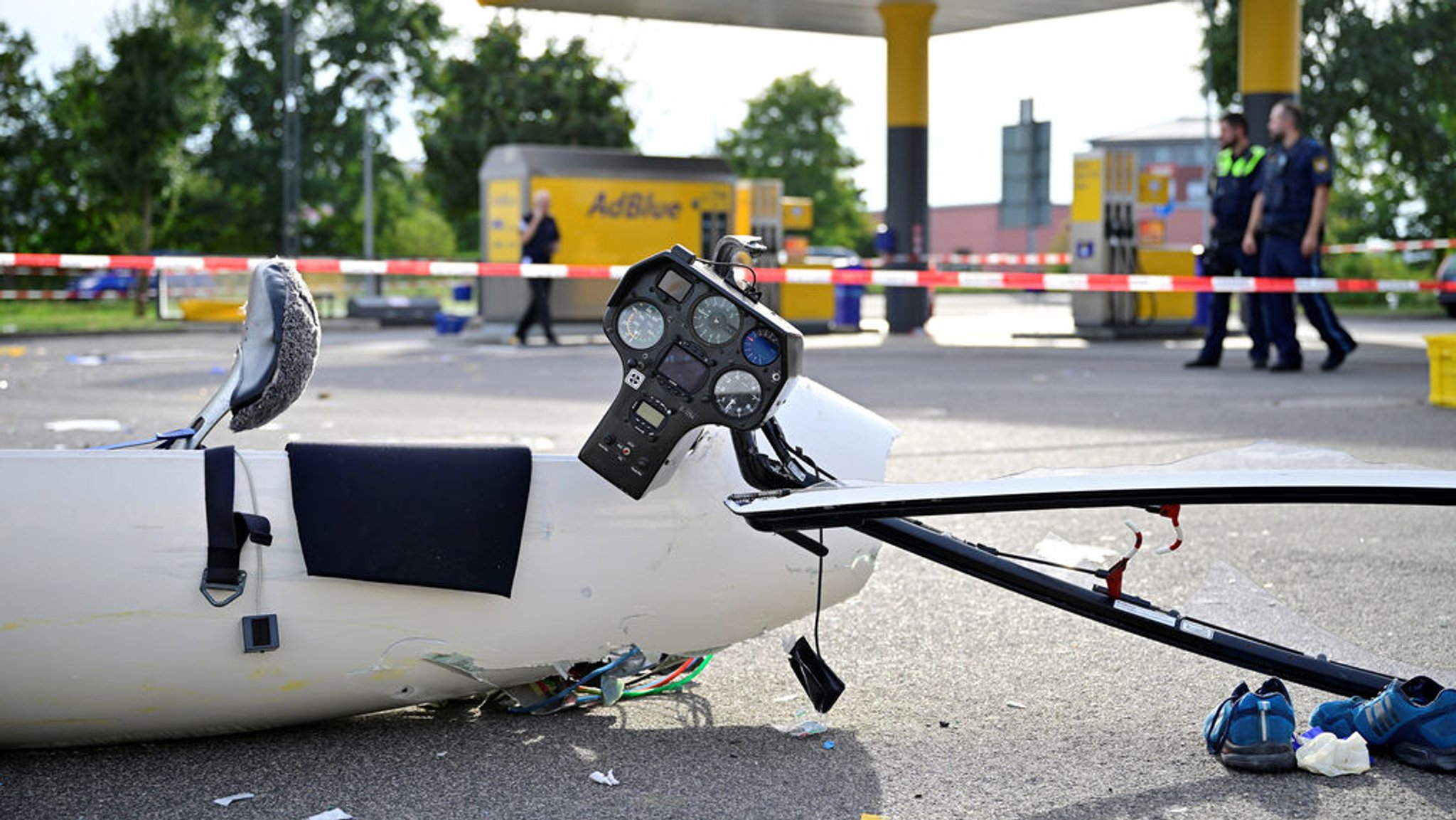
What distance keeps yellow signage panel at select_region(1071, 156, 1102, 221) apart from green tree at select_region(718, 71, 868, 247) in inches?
2373

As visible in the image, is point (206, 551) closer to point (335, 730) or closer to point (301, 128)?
point (335, 730)

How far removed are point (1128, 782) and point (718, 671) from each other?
1185 mm

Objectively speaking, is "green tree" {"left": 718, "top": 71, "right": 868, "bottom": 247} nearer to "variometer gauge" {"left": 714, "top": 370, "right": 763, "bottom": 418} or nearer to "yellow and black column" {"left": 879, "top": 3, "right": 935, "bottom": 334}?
"yellow and black column" {"left": 879, "top": 3, "right": 935, "bottom": 334}

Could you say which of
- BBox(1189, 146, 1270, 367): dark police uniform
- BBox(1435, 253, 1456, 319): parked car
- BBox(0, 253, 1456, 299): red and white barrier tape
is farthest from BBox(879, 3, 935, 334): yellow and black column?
BBox(1189, 146, 1270, 367): dark police uniform

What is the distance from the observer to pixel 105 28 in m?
33.8

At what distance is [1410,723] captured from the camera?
128 inches

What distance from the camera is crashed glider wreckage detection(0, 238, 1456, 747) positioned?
3.21 m

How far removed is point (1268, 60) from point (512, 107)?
23.9 m

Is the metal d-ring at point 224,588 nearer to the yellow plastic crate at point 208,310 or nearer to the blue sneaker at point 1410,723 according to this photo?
the blue sneaker at point 1410,723

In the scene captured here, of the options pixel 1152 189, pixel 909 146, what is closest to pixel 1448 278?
pixel 1152 189

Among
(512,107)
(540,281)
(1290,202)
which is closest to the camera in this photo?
(1290,202)

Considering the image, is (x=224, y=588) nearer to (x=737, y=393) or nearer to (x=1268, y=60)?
(x=737, y=393)

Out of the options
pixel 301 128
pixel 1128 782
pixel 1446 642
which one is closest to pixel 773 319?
pixel 1128 782

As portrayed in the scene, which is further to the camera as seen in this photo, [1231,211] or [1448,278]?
[1448,278]
